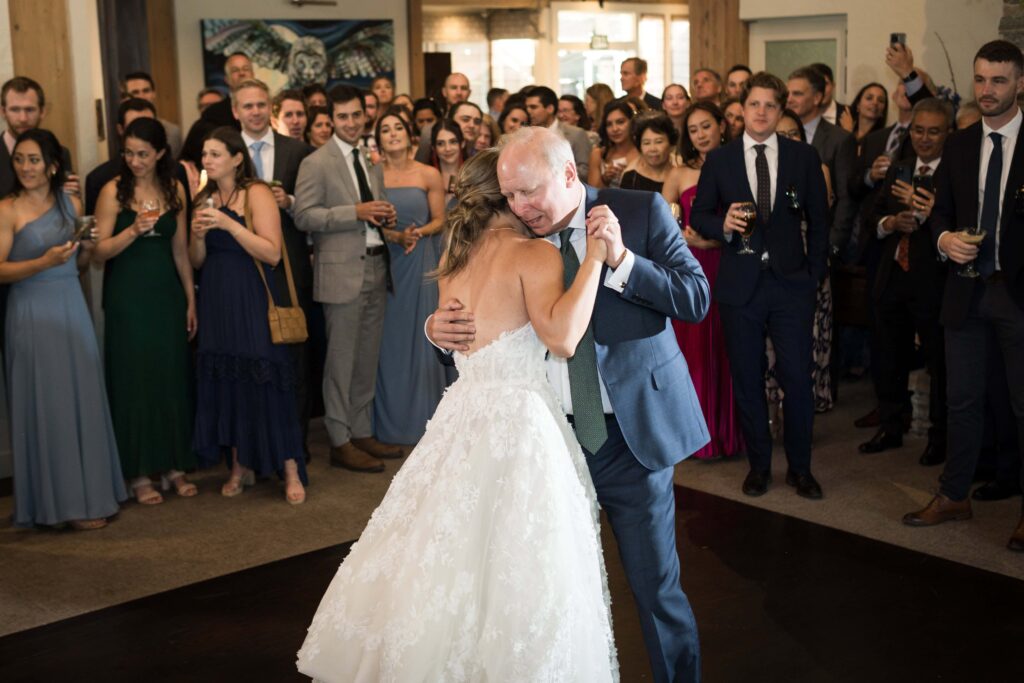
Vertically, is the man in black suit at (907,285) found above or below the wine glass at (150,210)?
below

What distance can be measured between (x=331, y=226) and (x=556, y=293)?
3274mm

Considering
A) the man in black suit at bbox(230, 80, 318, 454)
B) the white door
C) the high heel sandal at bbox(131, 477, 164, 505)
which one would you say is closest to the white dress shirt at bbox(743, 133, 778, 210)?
the man in black suit at bbox(230, 80, 318, 454)

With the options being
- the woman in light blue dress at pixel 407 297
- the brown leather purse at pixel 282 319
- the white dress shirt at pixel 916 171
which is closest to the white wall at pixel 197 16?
the woman in light blue dress at pixel 407 297

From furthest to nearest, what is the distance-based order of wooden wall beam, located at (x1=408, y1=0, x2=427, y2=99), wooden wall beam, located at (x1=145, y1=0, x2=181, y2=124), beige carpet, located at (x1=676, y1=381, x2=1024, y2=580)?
1. wooden wall beam, located at (x1=408, y1=0, x2=427, y2=99)
2. wooden wall beam, located at (x1=145, y1=0, x2=181, y2=124)
3. beige carpet, located at (x1=676, y1=381, x2=1024, y2=580)

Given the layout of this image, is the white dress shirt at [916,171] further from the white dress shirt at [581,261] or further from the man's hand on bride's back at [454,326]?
the man's hand on bride's back at [454,326]

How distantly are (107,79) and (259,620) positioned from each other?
7198 millimetres

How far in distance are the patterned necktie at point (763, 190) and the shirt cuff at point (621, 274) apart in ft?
8.34

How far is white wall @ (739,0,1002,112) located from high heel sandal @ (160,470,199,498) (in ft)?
20.5

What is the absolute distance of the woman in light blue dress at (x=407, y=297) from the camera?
21.1ft

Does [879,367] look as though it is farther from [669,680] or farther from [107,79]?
[107,79]

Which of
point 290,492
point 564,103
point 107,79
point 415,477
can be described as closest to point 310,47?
point 107,79

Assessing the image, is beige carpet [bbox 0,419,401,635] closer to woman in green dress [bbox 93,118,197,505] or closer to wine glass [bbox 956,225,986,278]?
woman in green dress [bbox 93,118,197,505]

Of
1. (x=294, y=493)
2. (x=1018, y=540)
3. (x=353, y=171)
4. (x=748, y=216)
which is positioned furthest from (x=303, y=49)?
(x=1018, y=540)

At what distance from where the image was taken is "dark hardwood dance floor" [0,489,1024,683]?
383 centimetres
